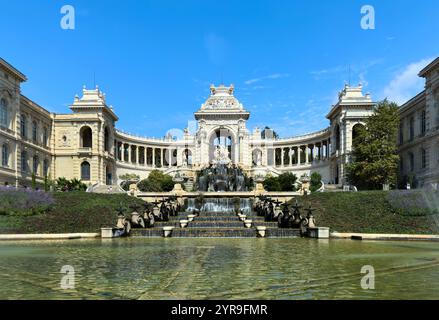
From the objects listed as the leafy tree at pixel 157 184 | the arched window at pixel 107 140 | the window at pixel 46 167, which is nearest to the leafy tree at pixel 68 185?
the leafy tree at pixel 157 184

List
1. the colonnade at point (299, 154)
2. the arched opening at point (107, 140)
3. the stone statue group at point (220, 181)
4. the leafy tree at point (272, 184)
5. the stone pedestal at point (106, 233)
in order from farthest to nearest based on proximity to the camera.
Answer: the colonnade at point (299, 154), the arched opening at point (107, 140), the leafy tree at point (272, 184), the stone statue group at point (220, 181), the stone pedestal at point (106, 233)

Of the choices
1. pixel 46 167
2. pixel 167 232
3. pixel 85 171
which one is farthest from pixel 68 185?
pixel 167 232

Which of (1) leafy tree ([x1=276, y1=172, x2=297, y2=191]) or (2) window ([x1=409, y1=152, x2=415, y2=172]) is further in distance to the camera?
(1) leafy tree ([x1=276, y1=172, x2=297, y2=191])

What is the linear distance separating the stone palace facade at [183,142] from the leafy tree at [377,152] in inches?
172

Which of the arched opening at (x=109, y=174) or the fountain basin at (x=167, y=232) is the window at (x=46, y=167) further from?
the fountain basin at (x=167, y=232)

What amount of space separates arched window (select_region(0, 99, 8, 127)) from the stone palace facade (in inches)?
5.1

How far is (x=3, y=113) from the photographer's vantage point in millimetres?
53531

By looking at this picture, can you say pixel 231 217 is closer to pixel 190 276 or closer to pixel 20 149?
pixel 190 276

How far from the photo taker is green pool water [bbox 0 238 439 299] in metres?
7.81

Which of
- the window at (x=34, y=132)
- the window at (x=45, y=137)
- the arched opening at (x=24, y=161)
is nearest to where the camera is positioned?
the arched opening at (x=24, y=161)

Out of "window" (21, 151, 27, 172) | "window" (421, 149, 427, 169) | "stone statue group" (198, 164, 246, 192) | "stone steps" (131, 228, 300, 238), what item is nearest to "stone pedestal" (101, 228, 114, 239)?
"stone steps" (131, 228, 300, 238)

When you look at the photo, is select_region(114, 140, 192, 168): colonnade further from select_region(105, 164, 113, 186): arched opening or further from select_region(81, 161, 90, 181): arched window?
select_region(81, 161, 90, 181): arched window

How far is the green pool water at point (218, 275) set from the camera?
7809 millimetres
